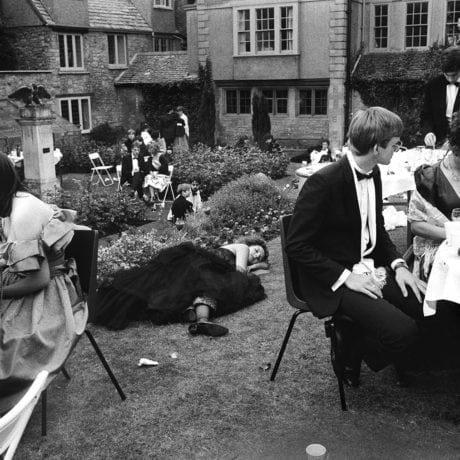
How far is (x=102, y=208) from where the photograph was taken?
12.3 metres

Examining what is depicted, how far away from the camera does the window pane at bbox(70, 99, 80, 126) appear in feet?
95.8

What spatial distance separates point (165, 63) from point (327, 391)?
91.4ft

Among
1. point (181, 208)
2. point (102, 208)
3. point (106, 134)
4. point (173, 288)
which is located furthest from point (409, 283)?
point (106, 134)

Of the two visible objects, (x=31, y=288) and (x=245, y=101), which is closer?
(x=31, y=288)

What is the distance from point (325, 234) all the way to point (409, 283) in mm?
556

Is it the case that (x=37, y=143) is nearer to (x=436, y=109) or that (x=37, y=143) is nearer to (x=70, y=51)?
(x=436, y=109)

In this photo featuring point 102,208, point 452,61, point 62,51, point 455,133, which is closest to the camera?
point 455,133

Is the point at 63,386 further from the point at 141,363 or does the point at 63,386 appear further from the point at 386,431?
the point at 386,431

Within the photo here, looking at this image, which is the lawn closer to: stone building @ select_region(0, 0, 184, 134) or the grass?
the grass

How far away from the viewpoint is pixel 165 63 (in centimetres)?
3052

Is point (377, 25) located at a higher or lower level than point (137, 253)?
higher

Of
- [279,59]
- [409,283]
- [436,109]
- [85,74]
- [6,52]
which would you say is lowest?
[409,283]

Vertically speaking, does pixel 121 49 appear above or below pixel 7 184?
above

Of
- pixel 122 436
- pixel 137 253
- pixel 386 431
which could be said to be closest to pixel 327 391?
pixel 386 431
